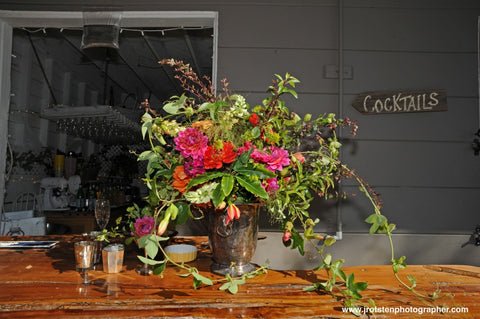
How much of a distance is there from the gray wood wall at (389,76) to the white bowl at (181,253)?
43.1 inches

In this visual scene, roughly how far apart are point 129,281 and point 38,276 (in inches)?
12.7

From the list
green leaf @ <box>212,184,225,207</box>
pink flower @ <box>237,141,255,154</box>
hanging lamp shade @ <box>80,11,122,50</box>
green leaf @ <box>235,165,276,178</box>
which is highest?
hanging lamp shade @ <box>80,11,122,50</box>

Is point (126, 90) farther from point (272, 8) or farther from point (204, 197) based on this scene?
point (204, 197)

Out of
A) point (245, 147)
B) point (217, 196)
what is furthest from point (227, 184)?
point (245, 147)

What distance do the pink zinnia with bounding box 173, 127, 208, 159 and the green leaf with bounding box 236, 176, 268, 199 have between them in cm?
14

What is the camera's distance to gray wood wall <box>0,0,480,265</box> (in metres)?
2.07

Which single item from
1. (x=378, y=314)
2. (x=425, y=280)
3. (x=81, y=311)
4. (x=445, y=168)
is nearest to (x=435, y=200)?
(x=445, y=168)

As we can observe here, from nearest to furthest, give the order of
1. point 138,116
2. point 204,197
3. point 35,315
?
point 35,315 < point 204,197 < point 138,116

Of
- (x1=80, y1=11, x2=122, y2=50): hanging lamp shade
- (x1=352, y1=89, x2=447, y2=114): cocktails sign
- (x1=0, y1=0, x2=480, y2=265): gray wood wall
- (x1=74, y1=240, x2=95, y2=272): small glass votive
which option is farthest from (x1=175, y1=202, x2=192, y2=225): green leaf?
(x1=80, y1=11, x2=122, y2=50): hanging lamp shade

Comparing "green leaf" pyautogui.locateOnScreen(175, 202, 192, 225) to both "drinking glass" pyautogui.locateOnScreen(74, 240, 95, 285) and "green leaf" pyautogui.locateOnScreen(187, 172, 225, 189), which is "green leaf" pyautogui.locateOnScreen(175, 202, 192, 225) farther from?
"drinking glass" pyautogui.locateOnScreen(74, 240, 95, 285)

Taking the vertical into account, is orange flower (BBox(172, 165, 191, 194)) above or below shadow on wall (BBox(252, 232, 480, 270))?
above

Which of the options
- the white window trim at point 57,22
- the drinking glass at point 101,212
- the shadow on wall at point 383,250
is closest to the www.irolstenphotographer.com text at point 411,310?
the drinking glass at point 101,212

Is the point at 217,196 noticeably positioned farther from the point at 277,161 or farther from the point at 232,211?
the point at 277,161

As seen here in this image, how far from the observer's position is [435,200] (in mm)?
2072
